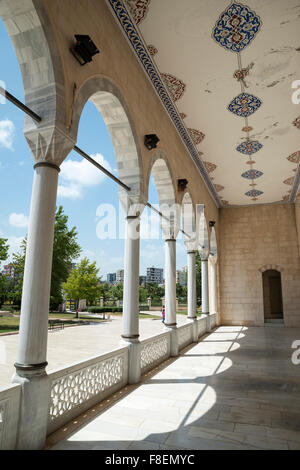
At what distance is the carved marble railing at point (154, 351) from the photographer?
5.42 meters

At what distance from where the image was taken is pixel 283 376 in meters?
5.30

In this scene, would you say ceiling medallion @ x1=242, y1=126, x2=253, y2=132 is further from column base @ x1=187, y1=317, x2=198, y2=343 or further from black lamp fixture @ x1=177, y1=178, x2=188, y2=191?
column base @ x1=187, y1=317, x2=198, y2=343

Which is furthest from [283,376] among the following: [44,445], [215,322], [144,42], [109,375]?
[215,322]

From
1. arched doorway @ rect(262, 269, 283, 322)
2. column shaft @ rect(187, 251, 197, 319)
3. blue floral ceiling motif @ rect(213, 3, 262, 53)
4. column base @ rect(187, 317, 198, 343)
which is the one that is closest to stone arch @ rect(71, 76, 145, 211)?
blue floral ceiling motif @ rect(213, 3, 262, 53)

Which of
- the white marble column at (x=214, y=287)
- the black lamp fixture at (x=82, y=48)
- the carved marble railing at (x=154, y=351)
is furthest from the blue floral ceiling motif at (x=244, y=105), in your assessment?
the white marble column at (x=214, y=287)

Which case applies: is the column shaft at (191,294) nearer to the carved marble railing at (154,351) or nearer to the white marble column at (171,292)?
the white marble column at (171,292)

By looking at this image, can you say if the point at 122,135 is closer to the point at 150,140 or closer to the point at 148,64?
the point at 150,140

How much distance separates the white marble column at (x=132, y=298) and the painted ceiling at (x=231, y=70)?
3.12m

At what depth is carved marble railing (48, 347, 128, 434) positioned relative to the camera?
10.4ft

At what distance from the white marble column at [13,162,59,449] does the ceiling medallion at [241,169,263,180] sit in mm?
9109

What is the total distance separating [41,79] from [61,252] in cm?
2288

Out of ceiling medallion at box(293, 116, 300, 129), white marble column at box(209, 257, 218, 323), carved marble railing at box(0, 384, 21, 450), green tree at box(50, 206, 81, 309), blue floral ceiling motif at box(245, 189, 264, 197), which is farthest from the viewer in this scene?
green tree at box(50, 206, 81, 309)

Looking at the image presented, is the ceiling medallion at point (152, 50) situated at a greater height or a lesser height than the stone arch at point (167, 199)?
greater
